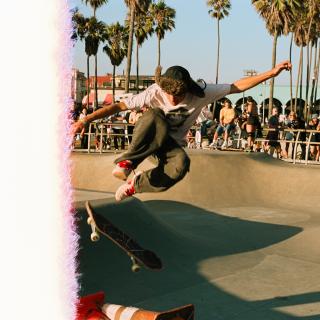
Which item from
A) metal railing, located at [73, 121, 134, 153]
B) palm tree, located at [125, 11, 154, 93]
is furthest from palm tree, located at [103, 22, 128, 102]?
metal railing, located at [73, 121, 134, 153]

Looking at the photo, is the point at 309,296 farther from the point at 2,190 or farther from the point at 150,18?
the point at 150,18

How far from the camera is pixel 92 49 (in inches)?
1811

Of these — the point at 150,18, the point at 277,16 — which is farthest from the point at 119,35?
the point at 277,16

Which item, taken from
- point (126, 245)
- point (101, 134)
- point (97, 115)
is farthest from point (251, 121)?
point (97, 115)

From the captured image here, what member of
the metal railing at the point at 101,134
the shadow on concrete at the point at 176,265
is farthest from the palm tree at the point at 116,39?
the shadow on concrete at the point at 176,265

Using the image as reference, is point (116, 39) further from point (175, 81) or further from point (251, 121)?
point (175, 81)

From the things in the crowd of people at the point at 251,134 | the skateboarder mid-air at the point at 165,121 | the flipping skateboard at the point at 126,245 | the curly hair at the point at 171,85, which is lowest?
the flipping skateboard at the point at 126,245

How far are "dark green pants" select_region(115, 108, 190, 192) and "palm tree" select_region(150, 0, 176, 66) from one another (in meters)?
45.7

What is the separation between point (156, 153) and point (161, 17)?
151 feet

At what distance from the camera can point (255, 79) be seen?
184 inches

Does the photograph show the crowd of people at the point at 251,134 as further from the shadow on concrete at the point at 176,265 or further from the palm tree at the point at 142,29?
the palm tree at the point at 142,29

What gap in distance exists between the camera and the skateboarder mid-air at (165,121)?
14.8ft

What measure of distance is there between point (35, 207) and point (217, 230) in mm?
5607

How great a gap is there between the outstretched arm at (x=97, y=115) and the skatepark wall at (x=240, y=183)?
7505 mm
